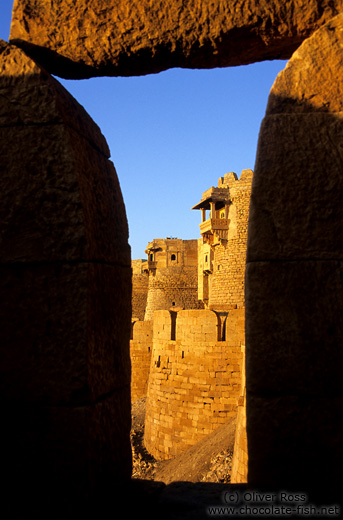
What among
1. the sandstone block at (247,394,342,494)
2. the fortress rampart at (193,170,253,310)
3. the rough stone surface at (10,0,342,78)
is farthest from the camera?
the fortress rampart at (193,170,253,310)

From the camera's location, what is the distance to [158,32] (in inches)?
96.3

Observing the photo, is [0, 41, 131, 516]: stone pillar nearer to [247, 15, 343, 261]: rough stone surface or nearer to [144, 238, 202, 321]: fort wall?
[247, 15, 343, 261]: rough stone surface

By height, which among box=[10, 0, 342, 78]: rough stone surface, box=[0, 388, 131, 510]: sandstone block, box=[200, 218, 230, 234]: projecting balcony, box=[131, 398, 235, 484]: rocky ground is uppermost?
box=[200, 218, 230, 234]: projecting balcony

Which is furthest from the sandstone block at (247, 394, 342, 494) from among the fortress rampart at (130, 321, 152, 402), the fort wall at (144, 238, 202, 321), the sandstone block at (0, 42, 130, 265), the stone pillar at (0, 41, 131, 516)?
the fort wall at (144, 238, 202, 321)

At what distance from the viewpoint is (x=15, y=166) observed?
226 cm

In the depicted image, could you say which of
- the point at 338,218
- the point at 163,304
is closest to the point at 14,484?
the point at 338,218

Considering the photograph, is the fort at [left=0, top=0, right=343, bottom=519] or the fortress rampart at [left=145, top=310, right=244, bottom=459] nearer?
the fort at [left=0, top=0, right=343, bottom=519]

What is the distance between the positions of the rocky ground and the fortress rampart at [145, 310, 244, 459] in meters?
0.43

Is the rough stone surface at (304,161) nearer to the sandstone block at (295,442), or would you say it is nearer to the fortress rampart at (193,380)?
the sandstone block at (295,442)

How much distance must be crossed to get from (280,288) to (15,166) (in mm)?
1375

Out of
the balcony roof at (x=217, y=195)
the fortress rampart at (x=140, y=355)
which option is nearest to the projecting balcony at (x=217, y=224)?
the balcony roof at (x=217, y=195)

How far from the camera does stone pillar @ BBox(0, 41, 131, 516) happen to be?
7.06 ft

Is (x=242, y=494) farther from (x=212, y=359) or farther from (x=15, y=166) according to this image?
(x=212, y=359)

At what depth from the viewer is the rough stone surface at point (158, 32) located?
234 centimetres
